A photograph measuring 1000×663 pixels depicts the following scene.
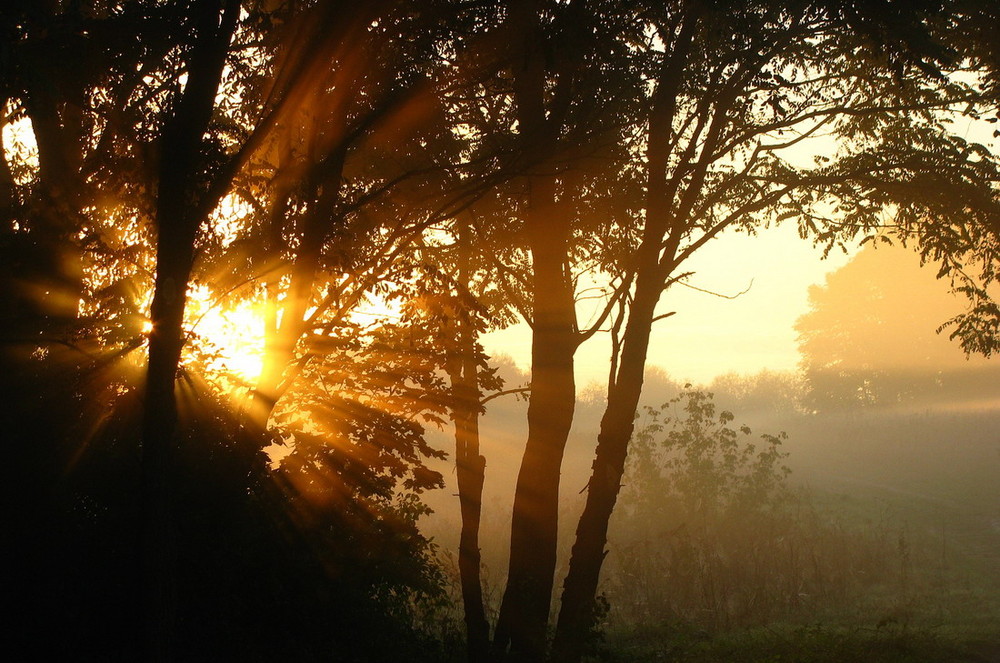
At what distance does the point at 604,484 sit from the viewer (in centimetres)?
1034

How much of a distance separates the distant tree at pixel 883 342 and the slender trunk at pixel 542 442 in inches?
2866

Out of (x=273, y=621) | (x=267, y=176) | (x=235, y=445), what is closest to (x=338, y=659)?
(x=273, y=621)

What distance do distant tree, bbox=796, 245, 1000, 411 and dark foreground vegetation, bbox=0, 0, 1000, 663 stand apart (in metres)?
66.6

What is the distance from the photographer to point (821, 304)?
83.0 meters

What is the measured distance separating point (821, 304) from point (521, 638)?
268 feet

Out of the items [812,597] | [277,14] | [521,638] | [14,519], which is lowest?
[812,597]

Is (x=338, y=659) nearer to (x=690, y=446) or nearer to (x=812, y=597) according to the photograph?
(x=812, y=597)

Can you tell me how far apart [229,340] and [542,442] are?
460 cm

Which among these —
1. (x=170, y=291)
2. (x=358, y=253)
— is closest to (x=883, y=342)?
(x=358, y=253)

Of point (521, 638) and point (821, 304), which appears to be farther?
point (821, 304)

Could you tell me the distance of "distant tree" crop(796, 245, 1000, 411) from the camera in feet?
240

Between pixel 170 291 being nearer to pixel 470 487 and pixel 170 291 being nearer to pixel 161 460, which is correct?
pixel 161 460

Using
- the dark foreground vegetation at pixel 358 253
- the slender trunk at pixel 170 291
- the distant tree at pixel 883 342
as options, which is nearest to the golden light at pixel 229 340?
the dark foreground vegetation at pixel 358 253

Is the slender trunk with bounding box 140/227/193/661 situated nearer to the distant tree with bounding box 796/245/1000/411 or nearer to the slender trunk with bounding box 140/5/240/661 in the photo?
the slender trunk with bounding box 140/5/240/661
